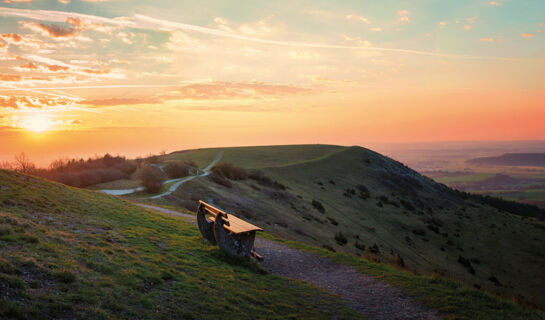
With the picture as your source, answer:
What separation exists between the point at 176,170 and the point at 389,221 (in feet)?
90.5

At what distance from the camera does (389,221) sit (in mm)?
41219

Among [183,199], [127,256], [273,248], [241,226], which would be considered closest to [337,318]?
[241,226]

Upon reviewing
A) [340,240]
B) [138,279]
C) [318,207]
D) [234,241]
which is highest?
[138,279]

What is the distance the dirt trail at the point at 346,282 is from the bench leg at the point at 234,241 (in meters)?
1.17

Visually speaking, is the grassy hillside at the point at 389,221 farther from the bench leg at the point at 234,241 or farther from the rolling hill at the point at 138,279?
the bench leg at the point at 234,241

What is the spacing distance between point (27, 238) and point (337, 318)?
312 inches

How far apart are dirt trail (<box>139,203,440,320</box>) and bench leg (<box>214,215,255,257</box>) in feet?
3.85

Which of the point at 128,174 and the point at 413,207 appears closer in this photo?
the point at 128,174

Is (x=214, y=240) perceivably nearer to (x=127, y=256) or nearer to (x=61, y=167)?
(x=127, y=256)

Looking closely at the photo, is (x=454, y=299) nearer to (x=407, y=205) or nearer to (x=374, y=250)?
(x=374, y=250)

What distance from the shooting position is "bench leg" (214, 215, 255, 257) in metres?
11.1

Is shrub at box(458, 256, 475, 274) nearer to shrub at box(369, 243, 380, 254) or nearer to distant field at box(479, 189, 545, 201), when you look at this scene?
shrub at box(369, 243, 380, 254)

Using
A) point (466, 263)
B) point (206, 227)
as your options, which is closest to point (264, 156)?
point (466, 263)

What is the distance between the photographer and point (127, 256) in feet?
28.6
